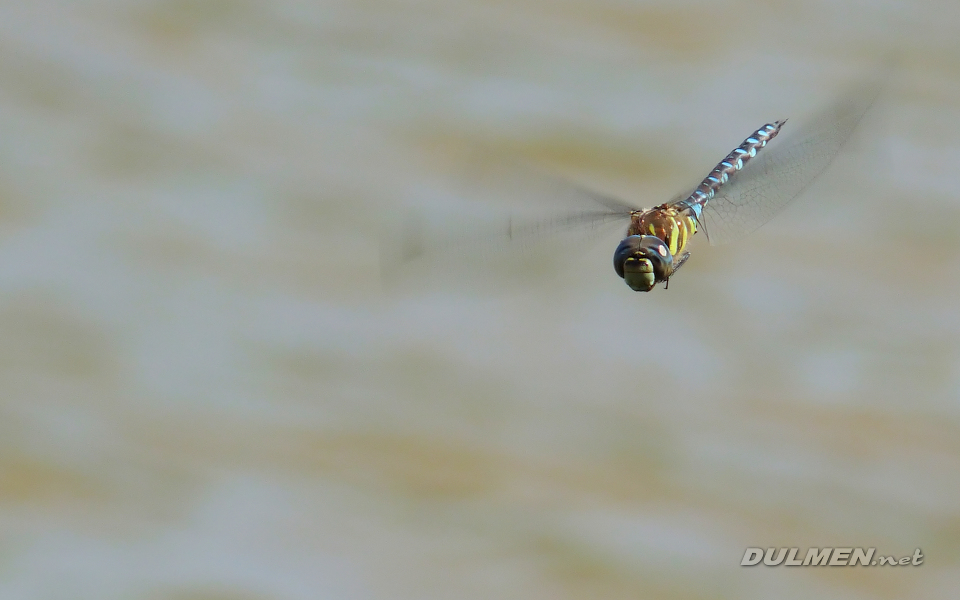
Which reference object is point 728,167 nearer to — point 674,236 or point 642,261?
point 674,236

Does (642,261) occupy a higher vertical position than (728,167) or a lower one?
lower

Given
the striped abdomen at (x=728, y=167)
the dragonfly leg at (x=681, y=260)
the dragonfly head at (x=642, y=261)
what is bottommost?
the dragonfly head at (x=642, y=261)

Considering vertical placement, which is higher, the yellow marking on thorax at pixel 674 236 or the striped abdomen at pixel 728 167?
the striped abdomen at pixel 728 167

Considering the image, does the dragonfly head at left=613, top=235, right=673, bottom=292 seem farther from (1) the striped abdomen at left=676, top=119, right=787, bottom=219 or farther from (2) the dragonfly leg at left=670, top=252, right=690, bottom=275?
(1) the striped abdomen at left=676, top=119, right=787, bottom=219

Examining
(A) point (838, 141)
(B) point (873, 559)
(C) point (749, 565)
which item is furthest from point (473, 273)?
(B) point (873, 559)

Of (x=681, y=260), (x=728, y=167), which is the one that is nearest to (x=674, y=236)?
(x=681, y=260)

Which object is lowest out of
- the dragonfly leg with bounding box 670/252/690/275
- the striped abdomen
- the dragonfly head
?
the dragonfly head

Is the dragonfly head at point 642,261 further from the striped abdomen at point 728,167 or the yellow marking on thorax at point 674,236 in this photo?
the striped abdomen at point 728,167
